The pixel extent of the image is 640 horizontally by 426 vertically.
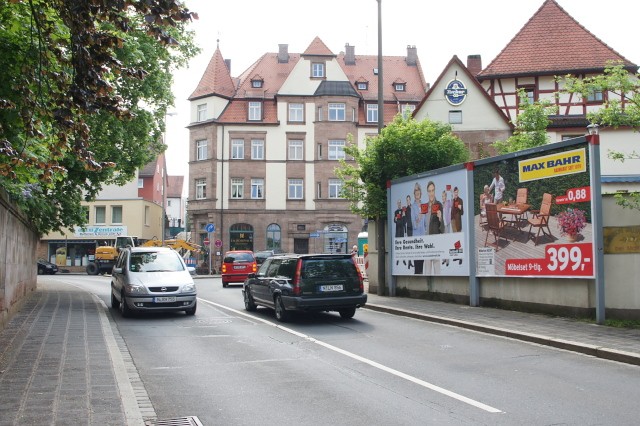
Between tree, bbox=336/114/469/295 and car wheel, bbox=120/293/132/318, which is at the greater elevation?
tree, bbox=336/114/469/295

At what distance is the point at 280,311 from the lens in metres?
14.9

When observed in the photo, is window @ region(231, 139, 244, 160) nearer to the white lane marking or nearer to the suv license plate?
the suv license plate

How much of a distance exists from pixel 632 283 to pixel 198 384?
29.5ft

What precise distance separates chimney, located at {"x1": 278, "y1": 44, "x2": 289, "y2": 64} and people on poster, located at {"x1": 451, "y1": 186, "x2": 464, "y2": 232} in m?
45.4

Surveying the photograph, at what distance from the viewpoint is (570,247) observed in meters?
13.3

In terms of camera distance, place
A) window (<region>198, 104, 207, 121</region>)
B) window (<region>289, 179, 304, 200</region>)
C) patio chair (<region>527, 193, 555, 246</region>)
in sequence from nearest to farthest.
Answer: patio chair (<region>527, 193, 555, 246</region>)
window (<region>289, 179, 304, 200</region>)
window (<region>198, 104, 207, 121</region>)

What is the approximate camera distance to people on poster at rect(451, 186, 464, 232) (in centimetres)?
1691

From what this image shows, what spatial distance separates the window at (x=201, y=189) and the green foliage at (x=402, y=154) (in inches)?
1345

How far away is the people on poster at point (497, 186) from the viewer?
15508mm

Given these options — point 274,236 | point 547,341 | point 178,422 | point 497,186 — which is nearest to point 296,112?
point 274,236

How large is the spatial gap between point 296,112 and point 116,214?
816 inches

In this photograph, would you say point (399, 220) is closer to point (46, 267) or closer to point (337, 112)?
point (337, 112)

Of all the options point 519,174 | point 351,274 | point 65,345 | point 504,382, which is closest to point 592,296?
point 519,174

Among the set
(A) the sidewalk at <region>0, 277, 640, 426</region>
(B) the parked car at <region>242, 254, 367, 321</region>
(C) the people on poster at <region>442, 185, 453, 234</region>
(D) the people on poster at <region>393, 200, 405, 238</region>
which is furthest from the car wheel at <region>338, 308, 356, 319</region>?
(D) the people on poster at <region>393, 200, 405, 238</region>
